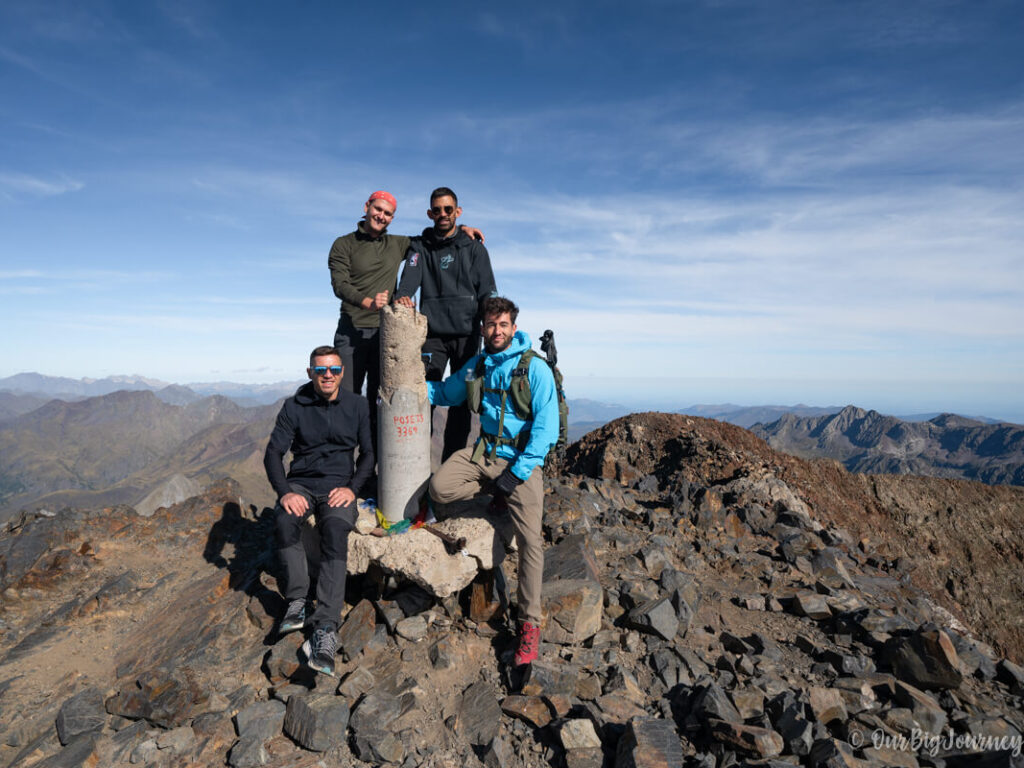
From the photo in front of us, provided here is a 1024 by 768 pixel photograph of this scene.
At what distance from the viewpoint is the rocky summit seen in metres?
6.62

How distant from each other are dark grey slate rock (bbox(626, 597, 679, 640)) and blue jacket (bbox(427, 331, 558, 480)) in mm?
3362

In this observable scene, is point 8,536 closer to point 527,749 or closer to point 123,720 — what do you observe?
point 123,720

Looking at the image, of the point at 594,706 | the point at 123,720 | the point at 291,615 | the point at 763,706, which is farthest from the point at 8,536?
the point at 763,706

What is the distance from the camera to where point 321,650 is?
7.19 m

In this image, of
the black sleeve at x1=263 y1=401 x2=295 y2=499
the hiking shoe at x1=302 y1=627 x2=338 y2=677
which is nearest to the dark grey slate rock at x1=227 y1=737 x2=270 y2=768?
the hiking shoe at x1=302 y1=627 x2=338 y2=677

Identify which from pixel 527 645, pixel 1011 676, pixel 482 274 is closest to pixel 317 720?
pixel 527 645

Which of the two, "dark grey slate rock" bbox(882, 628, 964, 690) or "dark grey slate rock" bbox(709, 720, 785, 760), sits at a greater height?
"dark grey slate rock" bbox(882, 628, 964, 690)

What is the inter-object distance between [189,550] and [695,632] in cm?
1218

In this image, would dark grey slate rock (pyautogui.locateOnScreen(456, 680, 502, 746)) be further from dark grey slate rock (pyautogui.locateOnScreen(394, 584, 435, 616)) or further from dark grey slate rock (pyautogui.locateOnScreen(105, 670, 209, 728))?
dark grey slate rock (pyautogui.locateOnScreen(105, 670, 209, 728))

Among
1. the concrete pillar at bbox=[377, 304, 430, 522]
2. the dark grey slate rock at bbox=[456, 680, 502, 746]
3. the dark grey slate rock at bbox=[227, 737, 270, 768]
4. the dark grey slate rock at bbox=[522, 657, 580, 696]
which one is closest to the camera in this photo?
the dark grey slate rock at bbox=[227, 737, 270, 768]

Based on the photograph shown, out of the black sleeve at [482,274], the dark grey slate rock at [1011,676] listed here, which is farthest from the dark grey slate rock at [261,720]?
the dark grey slate rock at [1011,676]

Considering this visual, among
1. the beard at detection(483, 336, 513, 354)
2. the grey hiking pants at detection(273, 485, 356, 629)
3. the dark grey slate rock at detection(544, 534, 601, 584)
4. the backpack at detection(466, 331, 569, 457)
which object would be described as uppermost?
the beard at detection(483, 336, 513, 354)

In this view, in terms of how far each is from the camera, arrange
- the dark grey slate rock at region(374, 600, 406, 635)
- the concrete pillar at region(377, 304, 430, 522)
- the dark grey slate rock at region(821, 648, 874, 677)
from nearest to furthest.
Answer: the dark grey slate rock at region(821, 648, 874, 677) < the dark grey slate rock at region(374, 600, 406, 635) < the concrete pillar at region(377, 304, 430, 522)

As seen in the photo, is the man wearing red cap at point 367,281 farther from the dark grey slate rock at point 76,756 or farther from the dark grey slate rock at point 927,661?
the dark grey slate rock at point 927,661
